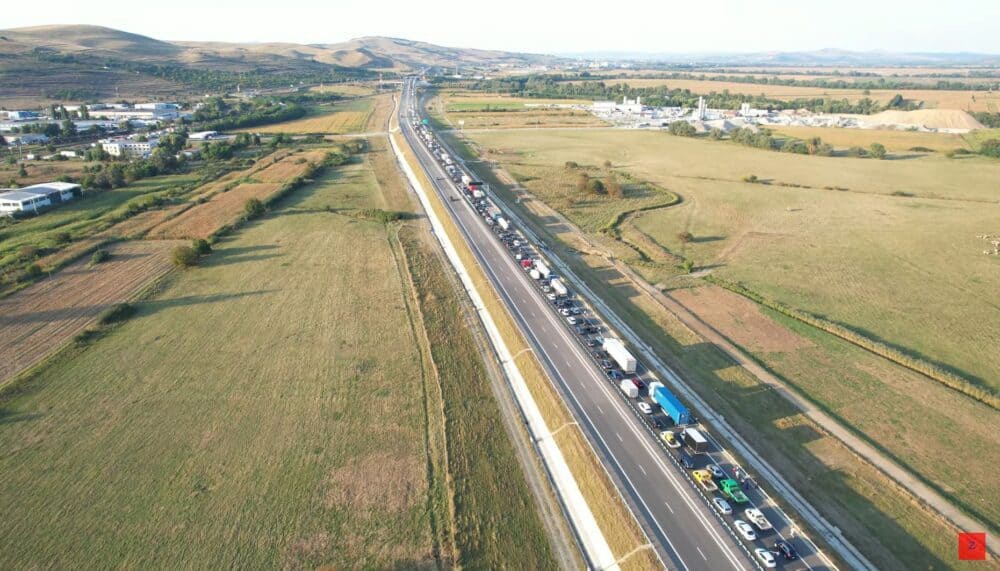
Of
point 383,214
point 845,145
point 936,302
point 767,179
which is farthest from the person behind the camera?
point 845,145

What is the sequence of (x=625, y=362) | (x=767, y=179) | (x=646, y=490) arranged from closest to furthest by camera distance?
(x=646, y=490), (x=625, y=362), (x=767, y=179)

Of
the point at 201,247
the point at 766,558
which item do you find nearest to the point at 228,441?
the point at 766,558

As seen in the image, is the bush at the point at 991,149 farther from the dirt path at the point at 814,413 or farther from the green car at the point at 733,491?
the green car at the point at 733,491

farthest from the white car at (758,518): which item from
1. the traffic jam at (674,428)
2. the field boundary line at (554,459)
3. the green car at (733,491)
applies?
the field boundary line at (554,459)

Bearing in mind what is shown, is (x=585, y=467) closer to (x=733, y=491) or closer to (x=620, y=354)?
(x=733, y=491)

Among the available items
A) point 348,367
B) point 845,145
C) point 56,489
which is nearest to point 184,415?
point 56,489

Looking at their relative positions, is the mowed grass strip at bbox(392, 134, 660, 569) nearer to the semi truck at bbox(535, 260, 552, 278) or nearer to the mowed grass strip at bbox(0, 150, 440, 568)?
the mowed grass strip at bbox(0, 150, 440, 568)

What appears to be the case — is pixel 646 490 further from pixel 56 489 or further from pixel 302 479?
pixel 56 489
